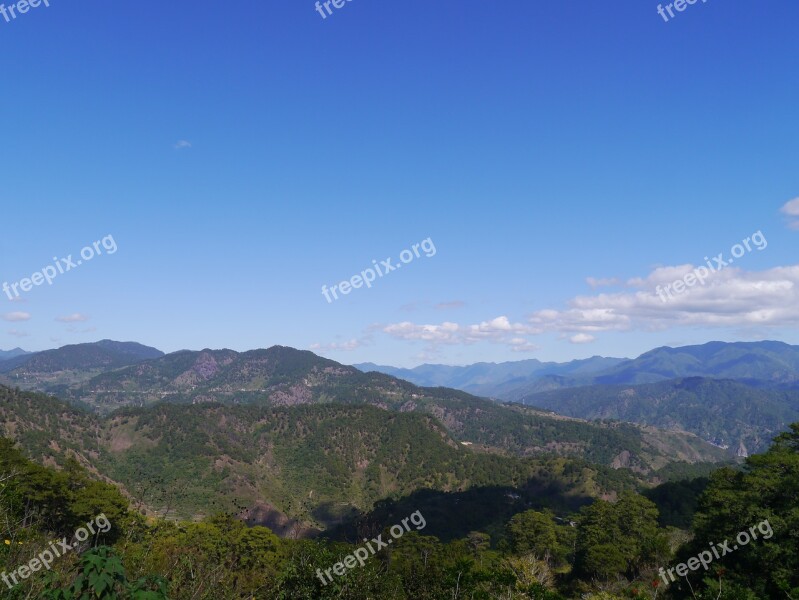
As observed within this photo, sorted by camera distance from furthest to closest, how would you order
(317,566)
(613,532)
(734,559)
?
(613,532) → (734,559) → (317,566)

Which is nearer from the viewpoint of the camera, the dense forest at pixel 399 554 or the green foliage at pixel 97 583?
the green foliage at pixel 97 583

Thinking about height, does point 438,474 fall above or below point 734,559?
below

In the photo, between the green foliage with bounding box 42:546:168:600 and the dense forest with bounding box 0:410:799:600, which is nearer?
the green foliage with bounding box 42:546:168:600

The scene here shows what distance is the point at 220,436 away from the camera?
200 m

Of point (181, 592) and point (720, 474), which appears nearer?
point (181, 592)

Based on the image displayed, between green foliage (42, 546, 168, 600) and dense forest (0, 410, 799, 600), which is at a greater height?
green foliage (42, 546, 168, 600)

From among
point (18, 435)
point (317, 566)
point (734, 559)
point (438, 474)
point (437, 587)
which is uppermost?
point (18, 435)

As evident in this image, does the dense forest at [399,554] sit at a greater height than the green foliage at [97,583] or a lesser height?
lesser

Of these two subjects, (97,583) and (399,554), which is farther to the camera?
(399,554)

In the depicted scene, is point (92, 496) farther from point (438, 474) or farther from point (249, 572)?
point (438, 474)

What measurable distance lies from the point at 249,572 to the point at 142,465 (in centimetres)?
16323

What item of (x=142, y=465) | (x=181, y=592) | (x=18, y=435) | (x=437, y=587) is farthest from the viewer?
(x=142, y=465)

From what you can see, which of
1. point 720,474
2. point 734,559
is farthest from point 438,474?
point 734,559

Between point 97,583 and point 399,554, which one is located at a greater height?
point 97,583
